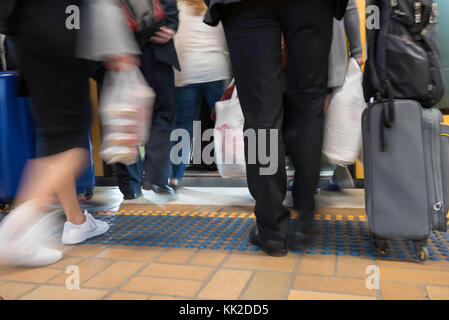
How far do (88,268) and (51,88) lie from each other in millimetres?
693

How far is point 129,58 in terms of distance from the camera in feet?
4.95

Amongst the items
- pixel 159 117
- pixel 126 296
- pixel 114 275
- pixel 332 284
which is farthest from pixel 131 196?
pixel 332 284

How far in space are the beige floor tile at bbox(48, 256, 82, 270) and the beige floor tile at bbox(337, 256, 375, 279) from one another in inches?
40.7

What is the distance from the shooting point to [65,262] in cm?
164

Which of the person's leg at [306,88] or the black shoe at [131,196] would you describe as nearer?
the person's leg at [306,88]

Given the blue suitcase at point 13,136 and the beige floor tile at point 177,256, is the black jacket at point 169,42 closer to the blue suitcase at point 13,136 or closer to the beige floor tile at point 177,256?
the blue suitcase at point 13,136

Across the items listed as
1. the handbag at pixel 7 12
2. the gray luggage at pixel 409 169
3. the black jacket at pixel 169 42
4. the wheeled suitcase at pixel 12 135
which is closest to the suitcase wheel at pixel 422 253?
the gray luggage at pixel 409 169

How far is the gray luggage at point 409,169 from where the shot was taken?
58.3 inches

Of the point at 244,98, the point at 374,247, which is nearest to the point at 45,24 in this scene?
the point at 244,98

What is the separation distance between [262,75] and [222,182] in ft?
6.60

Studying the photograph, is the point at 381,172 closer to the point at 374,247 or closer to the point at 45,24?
the point at 374,247

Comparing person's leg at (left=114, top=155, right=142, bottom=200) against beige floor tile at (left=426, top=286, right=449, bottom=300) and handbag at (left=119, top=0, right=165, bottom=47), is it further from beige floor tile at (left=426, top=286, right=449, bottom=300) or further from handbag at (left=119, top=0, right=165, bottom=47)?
beige floor tile at (left=426, top=286, right=449, bottom=300)

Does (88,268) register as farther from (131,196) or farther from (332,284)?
(131,196)

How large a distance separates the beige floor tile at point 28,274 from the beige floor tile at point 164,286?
33cm
